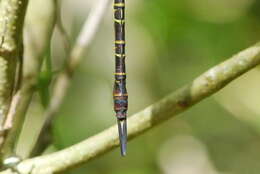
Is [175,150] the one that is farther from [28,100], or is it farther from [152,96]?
[28,100]

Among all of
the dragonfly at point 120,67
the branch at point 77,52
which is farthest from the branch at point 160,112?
the branch at point 77,52

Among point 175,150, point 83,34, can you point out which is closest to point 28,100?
point 83,34

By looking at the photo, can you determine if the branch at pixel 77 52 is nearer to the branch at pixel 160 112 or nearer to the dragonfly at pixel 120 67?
the dragonfly at pixel 120 67

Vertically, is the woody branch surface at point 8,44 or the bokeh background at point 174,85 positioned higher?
the woody branch surface at point 8,44

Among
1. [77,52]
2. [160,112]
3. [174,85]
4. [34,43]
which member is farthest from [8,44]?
[174,85]

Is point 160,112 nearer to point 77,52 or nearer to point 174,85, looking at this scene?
point 77,52
